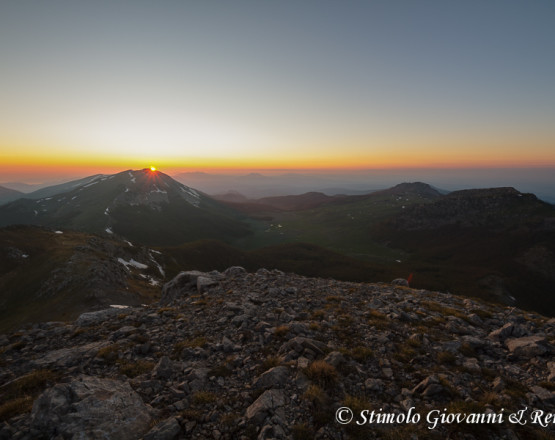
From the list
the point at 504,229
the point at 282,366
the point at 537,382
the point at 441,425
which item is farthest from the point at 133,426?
the point at 504,229

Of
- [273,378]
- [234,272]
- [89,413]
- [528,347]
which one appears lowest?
[234,272]

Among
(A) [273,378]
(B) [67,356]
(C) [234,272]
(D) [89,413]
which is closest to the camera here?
(D) [89,413]

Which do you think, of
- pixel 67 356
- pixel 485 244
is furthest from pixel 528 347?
pixel 485 244

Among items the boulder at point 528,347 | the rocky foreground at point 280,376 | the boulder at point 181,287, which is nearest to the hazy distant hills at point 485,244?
the boulder at point 528,347

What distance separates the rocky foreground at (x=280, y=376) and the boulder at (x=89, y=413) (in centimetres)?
3

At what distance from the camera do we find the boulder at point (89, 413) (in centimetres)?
711

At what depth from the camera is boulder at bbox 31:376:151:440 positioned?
711 cm

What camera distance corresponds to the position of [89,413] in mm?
7598

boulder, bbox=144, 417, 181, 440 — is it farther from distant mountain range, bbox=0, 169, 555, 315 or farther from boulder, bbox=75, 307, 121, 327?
distant mountain range, bbox=0, 169, 555, 315

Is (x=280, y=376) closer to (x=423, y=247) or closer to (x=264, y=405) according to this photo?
(x=264, y=405)

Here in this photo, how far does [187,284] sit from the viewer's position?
2464 centimetres

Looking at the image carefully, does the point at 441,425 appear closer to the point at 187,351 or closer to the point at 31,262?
the point at 187,351

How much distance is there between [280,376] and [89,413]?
21.0 feet

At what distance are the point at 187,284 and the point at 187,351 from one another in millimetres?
13860
